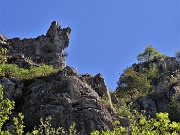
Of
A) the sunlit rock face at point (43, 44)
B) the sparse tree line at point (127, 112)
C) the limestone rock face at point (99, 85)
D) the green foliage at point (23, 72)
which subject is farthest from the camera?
the sunlit rock face at point (43, 44)

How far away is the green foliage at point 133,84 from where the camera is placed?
56.0m

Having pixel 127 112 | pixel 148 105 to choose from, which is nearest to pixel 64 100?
pixel 127 112

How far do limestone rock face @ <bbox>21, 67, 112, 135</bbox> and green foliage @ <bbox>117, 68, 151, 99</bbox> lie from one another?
23.3m

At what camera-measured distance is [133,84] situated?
58.0m

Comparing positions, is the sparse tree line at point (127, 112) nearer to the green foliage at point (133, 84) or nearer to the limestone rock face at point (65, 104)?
the green foliage at point (133, 84)

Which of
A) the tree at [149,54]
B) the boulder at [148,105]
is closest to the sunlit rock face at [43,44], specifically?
the boulder at [148,105]

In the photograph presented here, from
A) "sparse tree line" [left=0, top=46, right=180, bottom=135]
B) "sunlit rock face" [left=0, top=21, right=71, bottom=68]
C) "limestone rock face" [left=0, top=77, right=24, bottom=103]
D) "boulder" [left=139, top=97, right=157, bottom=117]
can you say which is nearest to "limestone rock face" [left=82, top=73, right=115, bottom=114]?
"sparse tree line" [left=0, top=46, right=180, bottom=135]

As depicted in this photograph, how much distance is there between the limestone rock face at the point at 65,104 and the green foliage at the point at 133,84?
23.3 meters

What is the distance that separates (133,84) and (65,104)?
96.3 feet

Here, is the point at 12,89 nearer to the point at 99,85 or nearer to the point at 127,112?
the point at 99,85

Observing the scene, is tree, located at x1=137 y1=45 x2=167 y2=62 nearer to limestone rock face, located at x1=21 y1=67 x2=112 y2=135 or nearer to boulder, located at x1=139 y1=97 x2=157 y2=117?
boulder, located at x1=139 y1=97 x2=157 y2=117

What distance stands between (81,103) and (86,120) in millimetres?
1632

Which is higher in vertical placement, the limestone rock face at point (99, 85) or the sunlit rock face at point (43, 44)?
the sunlit rock face at point (43, 44)

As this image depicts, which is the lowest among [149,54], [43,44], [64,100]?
[64,100]
